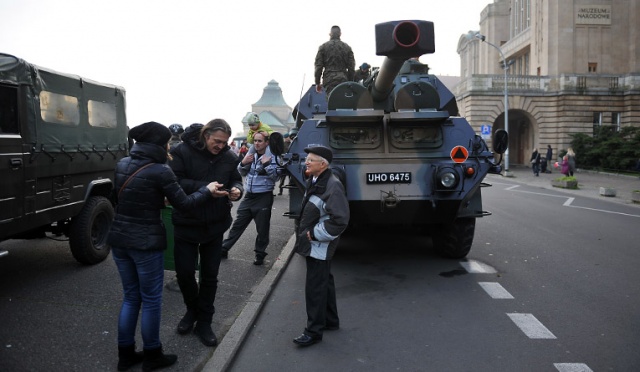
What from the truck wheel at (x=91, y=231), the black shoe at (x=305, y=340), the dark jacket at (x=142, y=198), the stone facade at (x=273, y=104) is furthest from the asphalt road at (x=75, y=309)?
the stone facade at (x=273, y=104)

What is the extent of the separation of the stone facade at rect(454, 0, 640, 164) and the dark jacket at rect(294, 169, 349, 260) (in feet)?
117

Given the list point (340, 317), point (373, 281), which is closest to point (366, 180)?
point (373, 281)

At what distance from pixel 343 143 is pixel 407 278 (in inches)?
73.3

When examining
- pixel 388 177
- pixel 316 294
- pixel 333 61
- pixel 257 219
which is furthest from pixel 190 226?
pixel 333 61

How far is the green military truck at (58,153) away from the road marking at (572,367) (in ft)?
16.0

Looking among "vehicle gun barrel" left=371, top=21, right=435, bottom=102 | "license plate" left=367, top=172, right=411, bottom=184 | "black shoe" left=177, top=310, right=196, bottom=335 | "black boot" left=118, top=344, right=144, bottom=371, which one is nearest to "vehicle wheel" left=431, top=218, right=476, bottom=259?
"license plate" left=367, top=172, right=411, bottom=184

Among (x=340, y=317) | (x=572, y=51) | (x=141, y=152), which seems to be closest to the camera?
(x=141, y=152)

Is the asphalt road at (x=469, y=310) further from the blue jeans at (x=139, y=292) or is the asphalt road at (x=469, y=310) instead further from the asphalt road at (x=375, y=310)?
the blue jeans at (x=139, y=292)

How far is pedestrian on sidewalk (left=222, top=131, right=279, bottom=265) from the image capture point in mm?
6891

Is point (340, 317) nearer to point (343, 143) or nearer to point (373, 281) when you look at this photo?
point (373, 281)

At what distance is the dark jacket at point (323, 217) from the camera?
13.7 feet

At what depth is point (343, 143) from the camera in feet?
22.1

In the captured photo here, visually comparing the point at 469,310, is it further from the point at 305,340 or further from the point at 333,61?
the point at 333,61

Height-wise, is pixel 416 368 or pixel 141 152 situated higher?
pixel 141 152
